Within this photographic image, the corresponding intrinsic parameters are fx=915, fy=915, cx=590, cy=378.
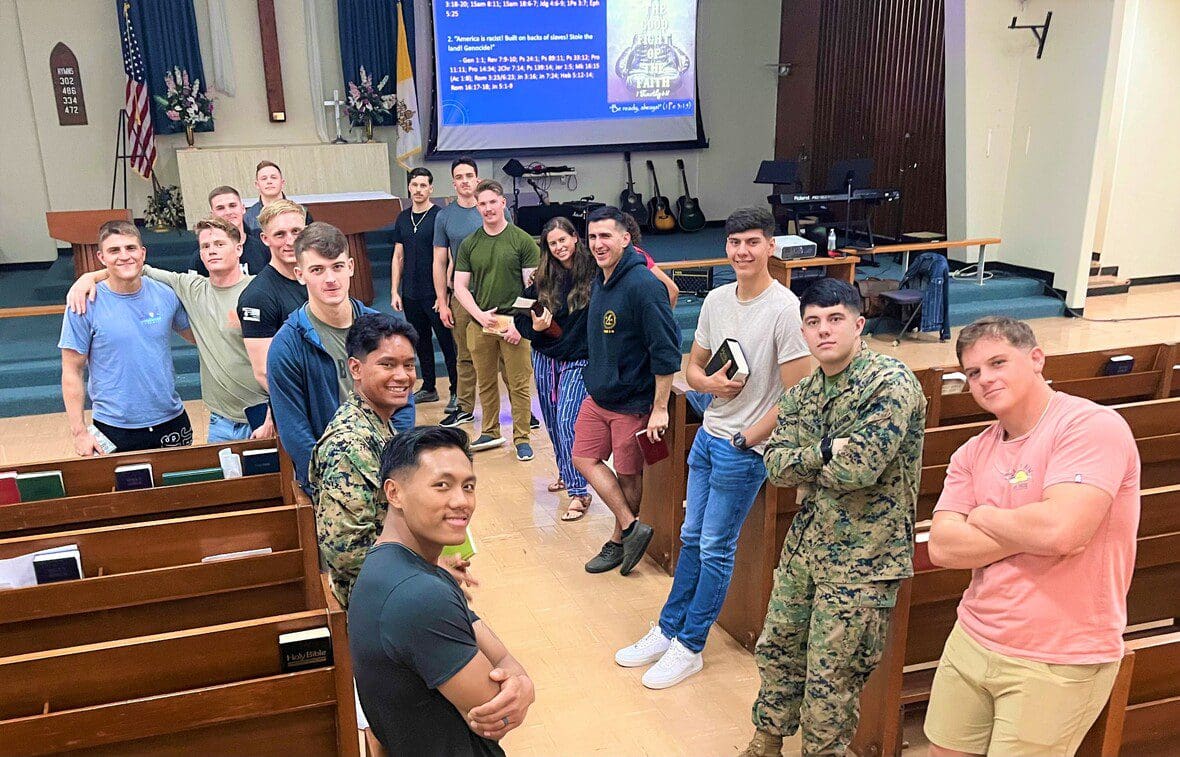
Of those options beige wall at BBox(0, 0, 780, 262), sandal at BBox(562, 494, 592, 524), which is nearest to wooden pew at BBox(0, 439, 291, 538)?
sandal at BBox(562, 494, 592, 524)

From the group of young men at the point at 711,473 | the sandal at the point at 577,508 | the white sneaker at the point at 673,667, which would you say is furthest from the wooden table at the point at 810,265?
the white sneaker at the point at 673,667

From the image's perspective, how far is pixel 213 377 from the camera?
365 cm

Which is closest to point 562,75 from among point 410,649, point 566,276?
point 566,276

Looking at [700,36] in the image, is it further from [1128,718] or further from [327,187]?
[1128,718]

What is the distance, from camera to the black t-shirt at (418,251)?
19.7ft

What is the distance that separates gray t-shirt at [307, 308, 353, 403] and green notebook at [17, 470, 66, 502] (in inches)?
40.3

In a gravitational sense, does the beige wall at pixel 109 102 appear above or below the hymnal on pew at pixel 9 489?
above

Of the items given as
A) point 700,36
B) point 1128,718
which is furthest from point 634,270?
point 700,36

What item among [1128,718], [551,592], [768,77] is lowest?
[551,592]

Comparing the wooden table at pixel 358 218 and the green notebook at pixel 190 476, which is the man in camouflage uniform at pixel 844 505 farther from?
the wooden table at pixel 358 218

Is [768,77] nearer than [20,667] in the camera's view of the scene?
No

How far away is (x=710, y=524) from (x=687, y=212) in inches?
365

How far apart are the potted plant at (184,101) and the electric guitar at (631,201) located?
198 inches

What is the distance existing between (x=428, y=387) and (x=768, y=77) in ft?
26.1
